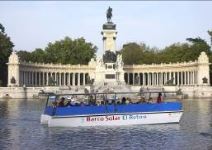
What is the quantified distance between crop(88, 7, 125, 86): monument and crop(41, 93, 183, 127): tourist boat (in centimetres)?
7086

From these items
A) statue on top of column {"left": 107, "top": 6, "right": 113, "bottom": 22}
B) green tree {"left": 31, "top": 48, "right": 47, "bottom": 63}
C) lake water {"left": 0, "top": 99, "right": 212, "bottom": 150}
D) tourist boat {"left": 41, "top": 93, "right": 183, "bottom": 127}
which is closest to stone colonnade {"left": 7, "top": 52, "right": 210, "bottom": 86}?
statue on top of column {"left": 107, "top": 6, "right": 113, "bottom": 22}

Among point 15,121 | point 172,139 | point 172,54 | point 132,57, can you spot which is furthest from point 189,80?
point 172,139

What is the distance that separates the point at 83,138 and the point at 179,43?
14722 cm

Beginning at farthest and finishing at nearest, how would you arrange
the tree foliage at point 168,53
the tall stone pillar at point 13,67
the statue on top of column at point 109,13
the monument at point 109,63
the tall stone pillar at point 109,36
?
the tree foliage at point 168,53 → the tall stone pillar at point 13,67 → the statue on top of column at point 109,13 → the tall stone pillar at point 109,36 → the monument at point 109,63

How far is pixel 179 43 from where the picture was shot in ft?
587

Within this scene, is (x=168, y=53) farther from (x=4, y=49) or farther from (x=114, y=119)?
(x=114, y=119)

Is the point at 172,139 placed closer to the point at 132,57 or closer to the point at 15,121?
the point at 15,121

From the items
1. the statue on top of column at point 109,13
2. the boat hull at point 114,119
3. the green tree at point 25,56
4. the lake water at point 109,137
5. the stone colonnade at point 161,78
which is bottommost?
the lake water at point 109,137

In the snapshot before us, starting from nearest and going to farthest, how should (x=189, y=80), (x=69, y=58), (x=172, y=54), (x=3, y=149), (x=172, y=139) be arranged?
(x=3, y=149) → (x=172, y=139) → (x=189, y=80) → (x=172, y=54) → (x=69, y=58)

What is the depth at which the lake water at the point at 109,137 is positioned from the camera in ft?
103

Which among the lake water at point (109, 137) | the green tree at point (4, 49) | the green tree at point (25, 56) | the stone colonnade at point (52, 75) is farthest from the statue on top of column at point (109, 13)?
the lake water at point (109, 137)

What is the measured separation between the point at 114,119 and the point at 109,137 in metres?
6.80

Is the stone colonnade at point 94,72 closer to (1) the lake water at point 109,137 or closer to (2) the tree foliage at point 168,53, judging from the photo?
(2) the tree foliage at point 168,53

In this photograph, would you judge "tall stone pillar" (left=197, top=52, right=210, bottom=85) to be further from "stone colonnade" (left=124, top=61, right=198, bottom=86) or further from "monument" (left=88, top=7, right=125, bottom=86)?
"monument" (left=88, top=7, right=125, bottom=86)
